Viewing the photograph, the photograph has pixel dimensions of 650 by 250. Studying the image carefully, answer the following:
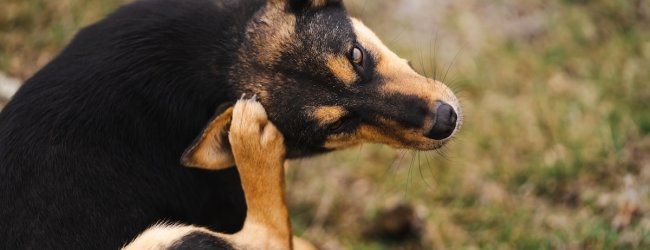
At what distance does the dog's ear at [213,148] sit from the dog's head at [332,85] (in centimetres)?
3

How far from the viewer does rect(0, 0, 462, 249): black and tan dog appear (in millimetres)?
3734

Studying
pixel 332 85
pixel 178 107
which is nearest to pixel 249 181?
pixel 178 107

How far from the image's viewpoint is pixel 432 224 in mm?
5496

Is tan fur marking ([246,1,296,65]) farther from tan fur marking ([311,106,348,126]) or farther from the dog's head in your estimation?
tan fur marking ([311,106,348,126])

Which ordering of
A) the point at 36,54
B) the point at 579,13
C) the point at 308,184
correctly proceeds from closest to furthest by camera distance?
1. the point at 308,184
2. the point at 36,54
3. the point at 579,13

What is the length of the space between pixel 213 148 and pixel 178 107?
28 cm

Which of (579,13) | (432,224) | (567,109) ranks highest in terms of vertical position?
(579,13)

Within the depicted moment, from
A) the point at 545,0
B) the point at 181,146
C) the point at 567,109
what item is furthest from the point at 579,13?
the point at 181,146

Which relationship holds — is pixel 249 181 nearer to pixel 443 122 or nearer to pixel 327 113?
pixel 327 113

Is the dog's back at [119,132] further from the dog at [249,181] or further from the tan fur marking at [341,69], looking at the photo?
the tan fur marking at [341,69]

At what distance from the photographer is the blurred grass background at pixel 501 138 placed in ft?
17.7

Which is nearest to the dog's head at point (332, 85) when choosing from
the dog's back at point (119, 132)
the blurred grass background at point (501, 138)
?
the dog's back at point (119, 132)

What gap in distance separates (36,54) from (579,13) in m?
4.70

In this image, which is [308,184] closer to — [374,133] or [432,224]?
[432,224]
